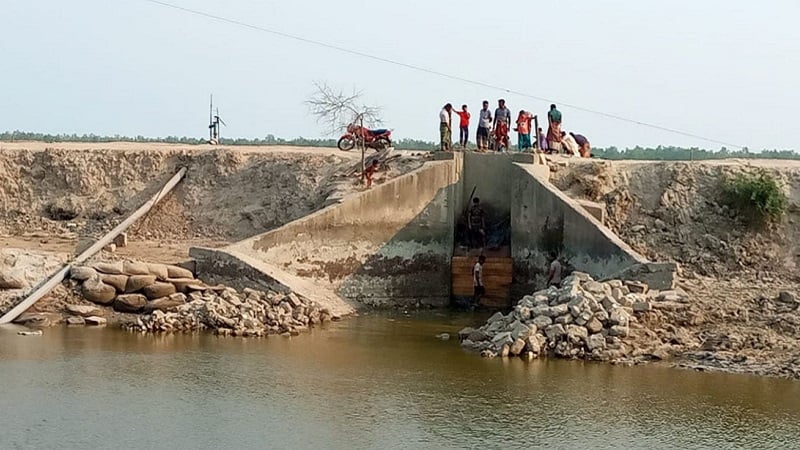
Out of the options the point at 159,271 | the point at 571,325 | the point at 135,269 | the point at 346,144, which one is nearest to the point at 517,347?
the point at 571,325

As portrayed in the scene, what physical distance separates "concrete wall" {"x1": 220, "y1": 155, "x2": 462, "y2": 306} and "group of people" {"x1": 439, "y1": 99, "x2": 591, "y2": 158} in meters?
1.06

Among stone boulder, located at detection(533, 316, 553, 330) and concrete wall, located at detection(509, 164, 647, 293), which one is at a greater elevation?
concrete wall, located at detection(509, 164, 647, 293)

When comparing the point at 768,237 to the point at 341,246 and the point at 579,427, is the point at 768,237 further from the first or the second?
the point at 579,427

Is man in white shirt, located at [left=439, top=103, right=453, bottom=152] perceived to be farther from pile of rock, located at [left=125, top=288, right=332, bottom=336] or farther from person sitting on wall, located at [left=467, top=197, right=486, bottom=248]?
pile of rock, located at [left=125, top=288, right=332, bottom=336]

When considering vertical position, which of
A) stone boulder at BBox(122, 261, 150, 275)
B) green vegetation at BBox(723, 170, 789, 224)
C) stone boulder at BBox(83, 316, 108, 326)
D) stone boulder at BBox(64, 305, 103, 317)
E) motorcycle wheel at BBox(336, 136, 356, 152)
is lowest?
stone boulder at BBox(83, 316, 108, 326)

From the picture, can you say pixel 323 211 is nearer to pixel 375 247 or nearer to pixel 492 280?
pixel 375 247

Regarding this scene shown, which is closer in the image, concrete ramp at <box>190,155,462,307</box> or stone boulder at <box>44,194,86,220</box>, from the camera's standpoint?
concrete ramp at <box>190,155,462,307</box>

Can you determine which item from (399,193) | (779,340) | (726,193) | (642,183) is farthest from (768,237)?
(399,193)

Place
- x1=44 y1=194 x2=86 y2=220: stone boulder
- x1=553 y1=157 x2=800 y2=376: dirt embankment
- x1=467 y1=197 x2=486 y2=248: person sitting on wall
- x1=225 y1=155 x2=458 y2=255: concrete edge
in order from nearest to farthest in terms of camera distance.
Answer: x1=553 y1=157 x2=800 y2=376: dirt embankment
x1=225 y1=155 x2=458 y2=255: concrete edge
x1=467 y1=197 x2=486 y2=248: person sitting on wall
x1=44 y1=194 x2=86 y2=220: stone boulder

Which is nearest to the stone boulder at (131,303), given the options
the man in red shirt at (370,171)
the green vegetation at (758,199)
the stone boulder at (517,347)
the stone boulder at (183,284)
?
the stone boulder at (183,284)

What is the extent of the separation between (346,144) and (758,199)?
8.98m

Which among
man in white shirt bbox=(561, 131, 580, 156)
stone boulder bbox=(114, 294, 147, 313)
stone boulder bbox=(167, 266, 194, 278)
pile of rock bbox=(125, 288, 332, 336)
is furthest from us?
man in white shirt bbox=(561, 131, 580, 156)

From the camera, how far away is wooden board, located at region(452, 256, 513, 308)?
21031mm

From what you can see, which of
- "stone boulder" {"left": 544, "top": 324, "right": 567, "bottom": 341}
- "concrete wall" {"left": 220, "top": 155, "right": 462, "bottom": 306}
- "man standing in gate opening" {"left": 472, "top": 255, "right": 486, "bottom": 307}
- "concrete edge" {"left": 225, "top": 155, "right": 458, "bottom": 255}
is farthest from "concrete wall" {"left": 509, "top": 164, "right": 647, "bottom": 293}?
"stone boulder" {"left": 544, "top": 324, "right": 567, "bottom": 341}
